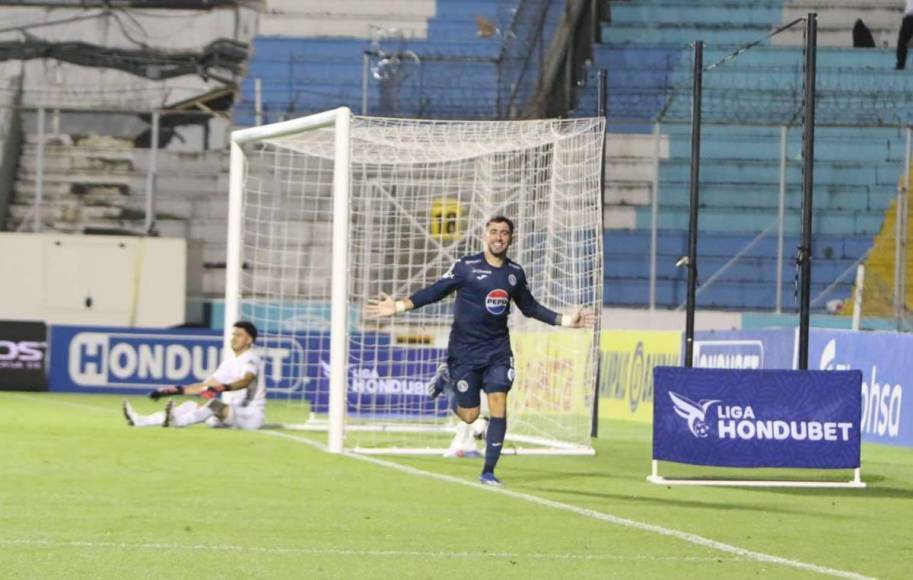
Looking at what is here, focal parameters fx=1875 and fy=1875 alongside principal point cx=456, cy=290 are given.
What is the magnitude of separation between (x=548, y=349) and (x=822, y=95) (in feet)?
39.7

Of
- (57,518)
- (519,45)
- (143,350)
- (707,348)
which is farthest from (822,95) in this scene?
(57,518)

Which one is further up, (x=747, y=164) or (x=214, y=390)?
(x=747, y=164)

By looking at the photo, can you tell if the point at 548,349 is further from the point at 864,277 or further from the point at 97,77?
the point at 97,77

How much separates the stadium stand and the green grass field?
14292 mm

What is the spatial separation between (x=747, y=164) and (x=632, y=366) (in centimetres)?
736

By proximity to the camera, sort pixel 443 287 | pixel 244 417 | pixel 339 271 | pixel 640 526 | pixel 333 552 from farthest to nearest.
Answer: pixel 244 417, pixel 339 271, pixel 443 287, pixel 640 526, pixel 333 552

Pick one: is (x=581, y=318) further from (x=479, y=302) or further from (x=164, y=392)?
(x=164, y=392)

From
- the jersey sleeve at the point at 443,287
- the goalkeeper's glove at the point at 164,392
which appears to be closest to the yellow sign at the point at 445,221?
the goalkeeper's glove at the point at 164,392

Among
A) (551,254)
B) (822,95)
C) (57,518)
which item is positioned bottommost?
(57,518)

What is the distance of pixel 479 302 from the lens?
13.8 m

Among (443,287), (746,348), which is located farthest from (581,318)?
(746,348)

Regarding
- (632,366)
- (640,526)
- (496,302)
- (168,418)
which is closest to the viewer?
(640,526)

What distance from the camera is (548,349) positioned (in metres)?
20.4

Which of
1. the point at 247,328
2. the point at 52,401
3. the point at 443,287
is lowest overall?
the point at 52,401
